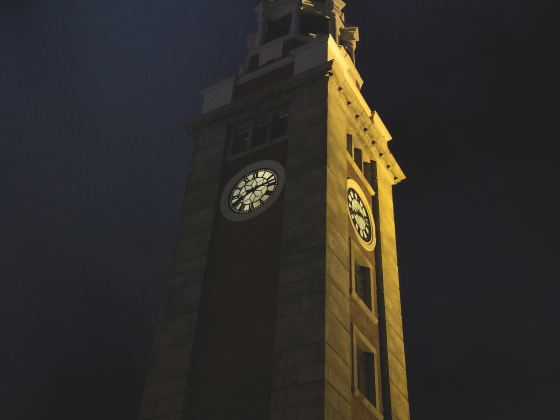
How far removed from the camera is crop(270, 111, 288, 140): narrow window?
40469 millimetres

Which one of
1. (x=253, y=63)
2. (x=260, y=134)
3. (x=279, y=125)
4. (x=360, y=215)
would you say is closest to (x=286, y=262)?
(x=360, y=215)

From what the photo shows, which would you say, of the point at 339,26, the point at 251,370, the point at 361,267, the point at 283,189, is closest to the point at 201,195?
the point at 283,189

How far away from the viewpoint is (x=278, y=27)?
51719 millimetres

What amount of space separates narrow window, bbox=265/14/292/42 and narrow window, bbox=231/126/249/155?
1031 cm

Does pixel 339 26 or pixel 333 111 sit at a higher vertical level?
pixel 339 26

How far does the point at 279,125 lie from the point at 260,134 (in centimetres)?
109

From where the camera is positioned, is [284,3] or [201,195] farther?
[284,3]

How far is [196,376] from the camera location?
32.0 m

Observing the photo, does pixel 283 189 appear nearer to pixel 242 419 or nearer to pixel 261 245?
pixel 261 245

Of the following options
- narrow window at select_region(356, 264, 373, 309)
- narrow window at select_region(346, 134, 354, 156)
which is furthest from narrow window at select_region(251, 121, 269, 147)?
narrow window at select_region(356, 264, 373, 309)

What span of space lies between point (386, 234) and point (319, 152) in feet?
21.7

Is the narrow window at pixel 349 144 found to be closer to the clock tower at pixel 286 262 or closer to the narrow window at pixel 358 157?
the clock tower at pixel 286 262

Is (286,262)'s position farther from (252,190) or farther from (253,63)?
(253,63)

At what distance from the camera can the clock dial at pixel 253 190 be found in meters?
37.0
